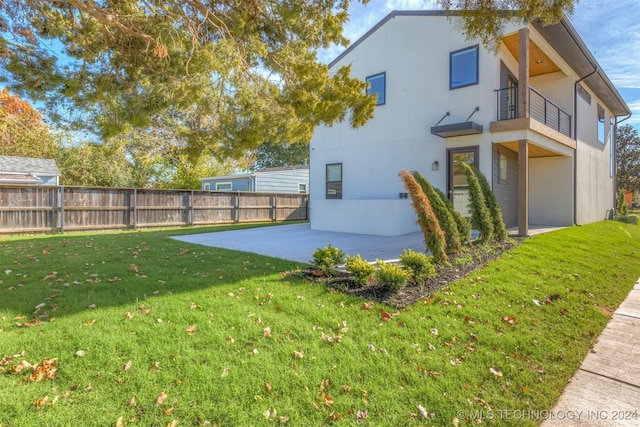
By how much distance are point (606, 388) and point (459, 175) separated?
7.92m

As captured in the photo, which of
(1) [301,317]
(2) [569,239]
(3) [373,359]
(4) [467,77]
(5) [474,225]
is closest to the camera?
(3) [373,359]

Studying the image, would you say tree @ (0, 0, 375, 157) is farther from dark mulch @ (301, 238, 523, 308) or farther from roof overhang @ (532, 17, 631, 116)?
roof overhang @ (532, 17, 631, 116)

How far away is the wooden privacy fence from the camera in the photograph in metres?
12.2

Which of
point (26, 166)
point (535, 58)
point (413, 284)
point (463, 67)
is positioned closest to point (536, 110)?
point (535, 58)

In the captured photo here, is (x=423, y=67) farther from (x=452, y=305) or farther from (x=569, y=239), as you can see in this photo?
(x=452, y=305)

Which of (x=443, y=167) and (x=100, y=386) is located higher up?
(x=443, y=167)

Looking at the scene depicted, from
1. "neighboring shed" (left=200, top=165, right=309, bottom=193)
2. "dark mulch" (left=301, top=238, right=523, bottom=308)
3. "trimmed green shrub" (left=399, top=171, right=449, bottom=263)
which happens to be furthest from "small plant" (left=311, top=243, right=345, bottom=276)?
"neighboring shed" (left=200, top=165, right=309, bottom=193)

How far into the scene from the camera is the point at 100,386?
2.68m

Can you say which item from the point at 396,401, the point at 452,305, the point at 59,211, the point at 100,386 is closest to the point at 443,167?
the point at 452,305

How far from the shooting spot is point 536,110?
438 inches

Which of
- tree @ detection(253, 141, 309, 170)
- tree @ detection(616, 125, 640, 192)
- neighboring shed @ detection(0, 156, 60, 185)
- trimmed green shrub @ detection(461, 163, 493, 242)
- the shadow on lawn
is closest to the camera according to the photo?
the shadow on lawn

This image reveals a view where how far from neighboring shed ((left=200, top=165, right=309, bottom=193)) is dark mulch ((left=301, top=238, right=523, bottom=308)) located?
1617 cm

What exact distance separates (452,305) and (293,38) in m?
5.70

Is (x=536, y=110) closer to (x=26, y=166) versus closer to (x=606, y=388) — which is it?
(x=606, y=388)
